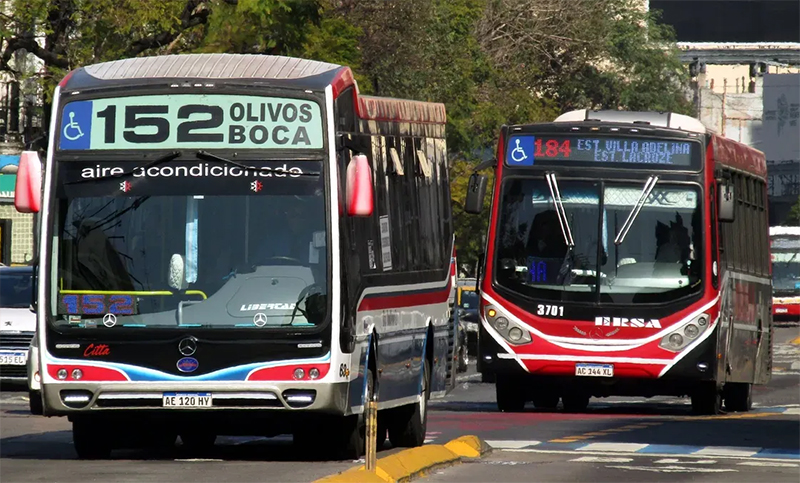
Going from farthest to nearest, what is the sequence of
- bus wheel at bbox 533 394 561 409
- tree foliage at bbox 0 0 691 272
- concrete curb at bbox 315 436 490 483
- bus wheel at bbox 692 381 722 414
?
tree foliage at bbox 0 0 691 272 < bus wheel at bbox 533 394 561 409 < bus wheel at bbox 692 381 722 414 < concrete curb at bbox 315 436 490 483

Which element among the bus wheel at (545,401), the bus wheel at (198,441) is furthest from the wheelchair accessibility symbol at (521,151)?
the bus wheel at (198,441)

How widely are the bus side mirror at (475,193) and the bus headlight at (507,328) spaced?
4.05ft

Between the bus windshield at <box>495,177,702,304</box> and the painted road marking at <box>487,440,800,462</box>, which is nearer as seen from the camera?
the painted road marking at <box>487,440,800,462</box>

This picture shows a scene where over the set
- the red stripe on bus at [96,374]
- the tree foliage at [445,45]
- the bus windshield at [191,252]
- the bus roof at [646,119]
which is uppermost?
the tree foliage at [445,45]

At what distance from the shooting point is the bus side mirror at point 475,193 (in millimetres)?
20953

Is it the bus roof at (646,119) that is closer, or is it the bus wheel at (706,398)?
the bus roof at (646,119)

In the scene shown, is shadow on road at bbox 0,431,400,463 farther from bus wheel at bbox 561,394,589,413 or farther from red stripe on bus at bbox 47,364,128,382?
bus wheel at bbox 561,394,589,413

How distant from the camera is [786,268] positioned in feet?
199

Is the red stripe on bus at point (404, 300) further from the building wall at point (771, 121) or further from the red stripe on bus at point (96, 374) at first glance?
the building wall at point (771, 121)

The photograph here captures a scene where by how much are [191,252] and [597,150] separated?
921 centimetres

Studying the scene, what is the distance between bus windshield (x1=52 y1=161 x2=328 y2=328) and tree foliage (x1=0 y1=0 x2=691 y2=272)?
571 inches

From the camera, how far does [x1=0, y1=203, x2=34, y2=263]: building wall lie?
44250 mm

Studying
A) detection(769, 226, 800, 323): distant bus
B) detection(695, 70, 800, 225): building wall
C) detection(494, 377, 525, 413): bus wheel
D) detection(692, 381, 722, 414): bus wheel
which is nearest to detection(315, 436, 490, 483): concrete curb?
detection(494, 377, 525, 413): bus wheel

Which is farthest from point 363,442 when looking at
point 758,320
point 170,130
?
point 758,320
